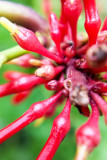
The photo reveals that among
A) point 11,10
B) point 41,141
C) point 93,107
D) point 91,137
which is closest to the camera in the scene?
point 91,137

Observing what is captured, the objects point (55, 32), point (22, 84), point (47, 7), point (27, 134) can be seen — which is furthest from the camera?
point (47, 7)

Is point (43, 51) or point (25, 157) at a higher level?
point (43, 51)

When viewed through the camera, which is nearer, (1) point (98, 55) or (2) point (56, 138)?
(1) point (98, 55)

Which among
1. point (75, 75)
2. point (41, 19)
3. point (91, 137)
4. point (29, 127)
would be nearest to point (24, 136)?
point (29, 127)

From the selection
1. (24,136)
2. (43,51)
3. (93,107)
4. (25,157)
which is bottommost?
(25,157)

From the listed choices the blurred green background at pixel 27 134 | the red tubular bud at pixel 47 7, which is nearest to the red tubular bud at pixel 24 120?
the blurred green background at pixel 27 134

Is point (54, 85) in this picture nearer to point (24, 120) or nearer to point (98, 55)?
point (24, 120)

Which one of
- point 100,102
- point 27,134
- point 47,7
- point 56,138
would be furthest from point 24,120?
point 47,7

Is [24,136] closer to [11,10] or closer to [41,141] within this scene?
[41,141]

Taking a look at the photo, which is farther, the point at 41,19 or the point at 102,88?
the point at 41,19

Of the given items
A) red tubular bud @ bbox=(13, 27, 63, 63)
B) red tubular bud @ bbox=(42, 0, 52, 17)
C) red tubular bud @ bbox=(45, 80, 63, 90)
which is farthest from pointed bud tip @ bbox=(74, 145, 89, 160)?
red tubular bud @ bbox=(42, 0, 52, 17)

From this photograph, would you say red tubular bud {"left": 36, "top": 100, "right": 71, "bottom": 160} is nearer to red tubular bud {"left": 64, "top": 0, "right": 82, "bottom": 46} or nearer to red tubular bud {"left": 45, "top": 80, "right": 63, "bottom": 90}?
red tubular bud {"left": 45, "top": 80, "right": 63, "bottom": 90}
